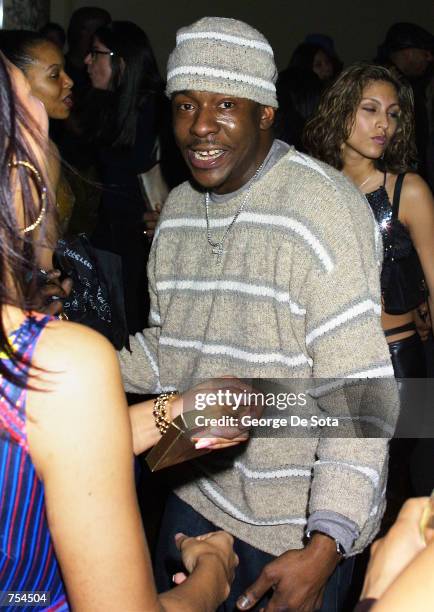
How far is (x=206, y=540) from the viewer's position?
1.69m

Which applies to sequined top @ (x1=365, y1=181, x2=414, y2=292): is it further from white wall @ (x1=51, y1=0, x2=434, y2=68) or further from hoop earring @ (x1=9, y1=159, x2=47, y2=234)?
white wall @ (x1=51, y1=0, x2=434, y2=68)

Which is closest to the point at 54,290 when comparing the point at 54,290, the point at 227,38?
the point at 54,290

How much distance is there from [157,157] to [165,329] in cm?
225

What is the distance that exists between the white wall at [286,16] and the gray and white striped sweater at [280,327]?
7.23 meters

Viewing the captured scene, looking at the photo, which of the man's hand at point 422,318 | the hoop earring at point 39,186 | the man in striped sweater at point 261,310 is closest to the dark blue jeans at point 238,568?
the man in striped sweater at point 261,310

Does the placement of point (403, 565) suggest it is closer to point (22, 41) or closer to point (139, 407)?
point (139, 407)

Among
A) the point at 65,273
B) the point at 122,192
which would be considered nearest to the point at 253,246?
the point at 65,273

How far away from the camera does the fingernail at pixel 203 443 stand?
1.82 m

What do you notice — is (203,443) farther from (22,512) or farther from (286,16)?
(286,16)

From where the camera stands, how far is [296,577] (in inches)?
72.4

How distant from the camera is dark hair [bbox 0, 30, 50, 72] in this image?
153 inches

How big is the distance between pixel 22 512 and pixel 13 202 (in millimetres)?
425

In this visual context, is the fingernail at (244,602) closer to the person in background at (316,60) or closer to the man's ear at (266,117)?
the man's ear at (266,117)

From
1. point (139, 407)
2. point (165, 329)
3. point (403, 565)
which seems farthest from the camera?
point (165, 329)
